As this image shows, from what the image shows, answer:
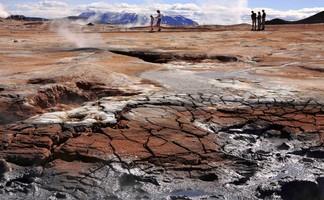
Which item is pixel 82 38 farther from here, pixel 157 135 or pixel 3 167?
pixel 3 167

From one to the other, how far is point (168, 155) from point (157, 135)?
0.48 meters

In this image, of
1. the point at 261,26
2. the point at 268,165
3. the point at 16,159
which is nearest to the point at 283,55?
the point at 268,165

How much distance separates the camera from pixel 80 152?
199 inches

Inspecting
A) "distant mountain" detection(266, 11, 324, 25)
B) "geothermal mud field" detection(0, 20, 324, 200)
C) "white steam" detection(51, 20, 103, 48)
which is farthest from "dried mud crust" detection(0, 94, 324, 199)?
"distant mountain" detection(266, 11, 324, 25)

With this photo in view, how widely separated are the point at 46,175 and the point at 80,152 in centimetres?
46

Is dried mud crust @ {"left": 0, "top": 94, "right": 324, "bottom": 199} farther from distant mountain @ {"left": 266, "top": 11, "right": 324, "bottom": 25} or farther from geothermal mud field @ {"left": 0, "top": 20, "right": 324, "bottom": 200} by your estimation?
distant mountain @ {"left": 266, "top": 11, "right": 324, "bottom": 25}

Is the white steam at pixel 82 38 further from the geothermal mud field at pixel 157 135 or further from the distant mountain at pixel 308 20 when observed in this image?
the distant mountain at pixel 308 20

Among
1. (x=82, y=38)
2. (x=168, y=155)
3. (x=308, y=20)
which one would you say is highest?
(x=308, y=20)

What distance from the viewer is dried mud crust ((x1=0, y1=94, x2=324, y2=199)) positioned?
4.62 metres

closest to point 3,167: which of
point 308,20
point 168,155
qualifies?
point 168,155

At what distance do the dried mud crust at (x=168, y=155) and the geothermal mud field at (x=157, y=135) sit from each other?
0.4 inches

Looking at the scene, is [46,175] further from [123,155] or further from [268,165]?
[268,165]

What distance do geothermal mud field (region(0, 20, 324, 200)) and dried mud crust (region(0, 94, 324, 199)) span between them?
1 cm

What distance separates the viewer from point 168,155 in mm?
5121
